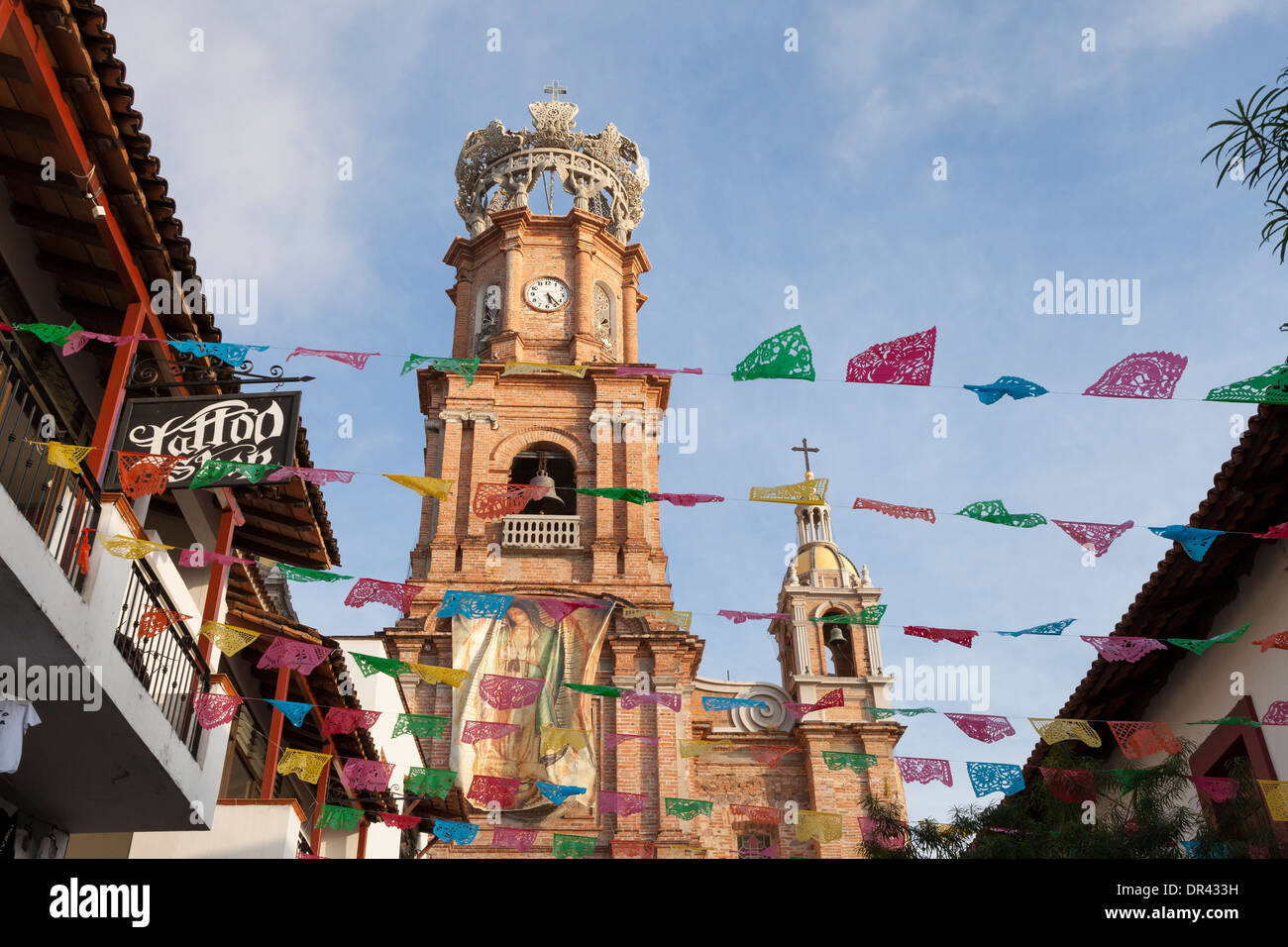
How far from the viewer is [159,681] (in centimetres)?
951

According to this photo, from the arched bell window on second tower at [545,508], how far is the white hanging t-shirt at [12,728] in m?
14.9

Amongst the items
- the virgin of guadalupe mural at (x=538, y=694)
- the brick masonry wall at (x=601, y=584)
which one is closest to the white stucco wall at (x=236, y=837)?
the virgin of guadalupe mural at (x=538, y=694)

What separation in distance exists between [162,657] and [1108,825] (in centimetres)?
844

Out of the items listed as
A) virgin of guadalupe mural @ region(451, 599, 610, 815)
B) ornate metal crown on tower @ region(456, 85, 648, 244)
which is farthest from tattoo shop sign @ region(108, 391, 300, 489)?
ornate metal crown on tower @ region(456, 85, 648, 244)

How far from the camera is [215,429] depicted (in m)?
9.09

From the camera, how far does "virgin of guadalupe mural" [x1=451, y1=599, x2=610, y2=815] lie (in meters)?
19.8

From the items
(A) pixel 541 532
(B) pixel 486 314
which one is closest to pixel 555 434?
(A) pixel 541 532

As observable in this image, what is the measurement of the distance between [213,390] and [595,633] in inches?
475

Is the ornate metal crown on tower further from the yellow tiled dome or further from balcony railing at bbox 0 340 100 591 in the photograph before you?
balcony railing at bbox 0 340 100 591

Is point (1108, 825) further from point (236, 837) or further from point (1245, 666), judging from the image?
point (236, 837)

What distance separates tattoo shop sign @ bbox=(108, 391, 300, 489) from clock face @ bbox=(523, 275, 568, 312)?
735 inches

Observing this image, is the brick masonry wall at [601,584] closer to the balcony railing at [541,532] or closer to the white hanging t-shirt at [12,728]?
the balcony railing at [541,532]
